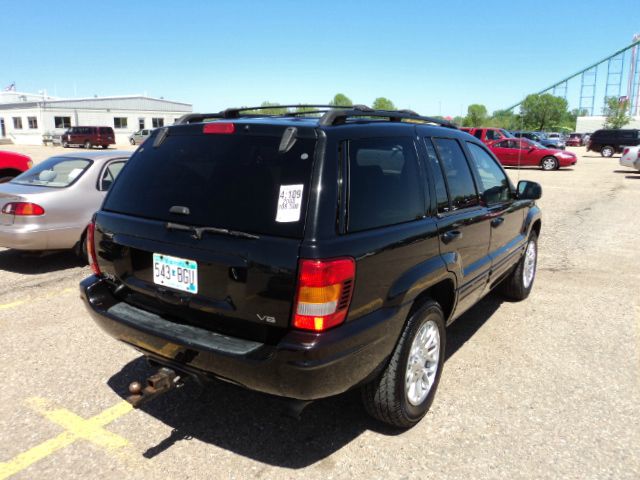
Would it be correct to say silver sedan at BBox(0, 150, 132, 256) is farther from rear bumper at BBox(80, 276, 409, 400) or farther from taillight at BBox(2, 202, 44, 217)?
rear bumper at BBox(80, 276, 409, 400)

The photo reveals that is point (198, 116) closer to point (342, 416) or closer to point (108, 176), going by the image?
point (342, 416)

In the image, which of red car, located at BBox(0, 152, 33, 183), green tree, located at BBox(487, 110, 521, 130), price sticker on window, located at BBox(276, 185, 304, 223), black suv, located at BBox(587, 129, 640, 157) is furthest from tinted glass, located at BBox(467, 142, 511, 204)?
green tree, located at BBox(487, 110, 521, 130)

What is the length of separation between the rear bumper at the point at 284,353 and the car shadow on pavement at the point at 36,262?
4215 mm

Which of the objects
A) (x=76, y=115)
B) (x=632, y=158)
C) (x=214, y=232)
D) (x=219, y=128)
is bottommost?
(x=632, y=158)

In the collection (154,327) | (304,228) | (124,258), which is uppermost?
(304,228)

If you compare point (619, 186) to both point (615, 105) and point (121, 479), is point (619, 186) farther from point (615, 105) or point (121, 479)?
point (615, 105)

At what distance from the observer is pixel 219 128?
2834mm

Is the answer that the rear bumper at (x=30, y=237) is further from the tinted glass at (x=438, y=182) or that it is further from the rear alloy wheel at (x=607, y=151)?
the rear alloy wheel at (x=607, y=151)

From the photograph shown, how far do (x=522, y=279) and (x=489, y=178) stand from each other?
5.06ft

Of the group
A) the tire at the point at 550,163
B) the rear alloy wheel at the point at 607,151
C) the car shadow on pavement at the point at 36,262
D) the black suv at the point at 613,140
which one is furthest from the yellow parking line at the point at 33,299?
the rear alloy wheel at the point at 607,151

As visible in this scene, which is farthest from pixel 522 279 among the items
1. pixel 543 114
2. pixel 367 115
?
pixel 543 114

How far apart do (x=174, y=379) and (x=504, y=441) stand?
6.28ft

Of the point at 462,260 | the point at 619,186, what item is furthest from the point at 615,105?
the point at 462,260

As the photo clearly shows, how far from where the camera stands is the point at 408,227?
2.83 m
